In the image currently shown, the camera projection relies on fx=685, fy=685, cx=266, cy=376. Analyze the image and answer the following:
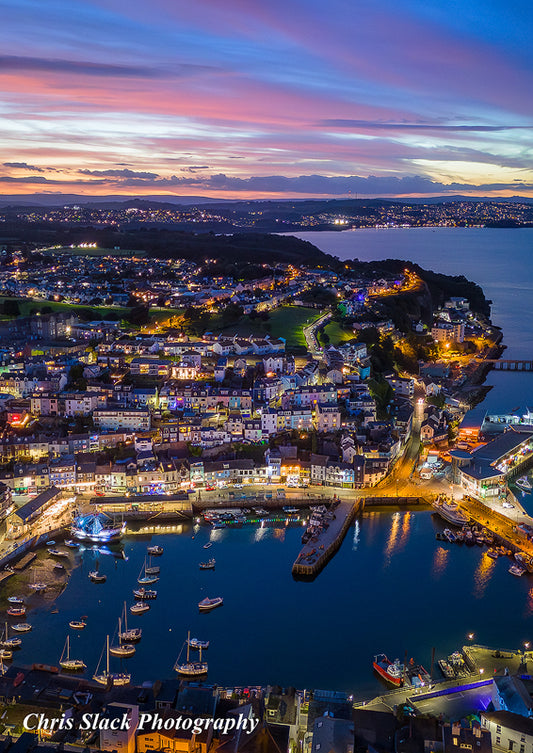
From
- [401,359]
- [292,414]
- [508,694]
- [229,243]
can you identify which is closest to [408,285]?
[401,359]

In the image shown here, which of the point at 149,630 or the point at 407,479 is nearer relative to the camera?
the point at 149,630

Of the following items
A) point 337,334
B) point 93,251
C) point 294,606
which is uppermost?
point 93,251

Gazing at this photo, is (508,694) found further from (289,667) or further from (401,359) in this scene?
(401,359)

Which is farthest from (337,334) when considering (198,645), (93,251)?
(93,251)

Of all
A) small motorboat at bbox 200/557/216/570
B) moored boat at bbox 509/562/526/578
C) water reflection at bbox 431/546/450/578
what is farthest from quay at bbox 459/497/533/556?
small motorboat at bbox 200/557/216/570

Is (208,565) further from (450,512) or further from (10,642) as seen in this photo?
(450,512)

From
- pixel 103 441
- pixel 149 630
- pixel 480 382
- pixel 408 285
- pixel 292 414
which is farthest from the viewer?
pixel 408 285

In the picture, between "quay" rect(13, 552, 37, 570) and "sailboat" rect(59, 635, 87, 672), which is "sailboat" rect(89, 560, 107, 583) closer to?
"quay" rect(13, 552, 37, 570)
